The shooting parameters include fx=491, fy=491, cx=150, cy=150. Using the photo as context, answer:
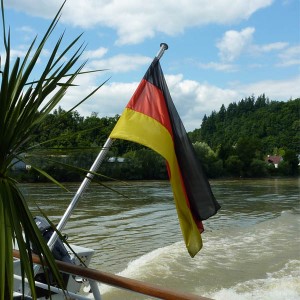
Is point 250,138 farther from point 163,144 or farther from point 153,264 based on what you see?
point 163,144

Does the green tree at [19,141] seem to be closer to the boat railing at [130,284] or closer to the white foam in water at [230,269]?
the boat railing at [130,284]

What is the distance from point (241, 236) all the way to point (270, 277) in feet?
18.7

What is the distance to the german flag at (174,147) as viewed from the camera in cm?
387

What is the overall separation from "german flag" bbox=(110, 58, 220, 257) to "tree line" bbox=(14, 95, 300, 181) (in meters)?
1.05

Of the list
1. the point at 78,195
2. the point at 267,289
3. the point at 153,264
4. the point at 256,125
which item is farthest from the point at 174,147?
the point at 256,125

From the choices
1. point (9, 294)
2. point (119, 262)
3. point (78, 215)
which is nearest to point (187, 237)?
point (9, 294)

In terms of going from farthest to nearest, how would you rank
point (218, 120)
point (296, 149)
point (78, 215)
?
point (218, 120)
point (296, 149)
point (78, 215)

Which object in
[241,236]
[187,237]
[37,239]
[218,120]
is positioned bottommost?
[241,236]

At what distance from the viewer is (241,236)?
15.3 metres

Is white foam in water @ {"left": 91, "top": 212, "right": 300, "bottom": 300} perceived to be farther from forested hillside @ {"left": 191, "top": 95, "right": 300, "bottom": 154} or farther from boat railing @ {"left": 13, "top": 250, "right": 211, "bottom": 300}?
forested hillside @ {"left": 191, "top": 95, "right": 300, "bottom": 154}

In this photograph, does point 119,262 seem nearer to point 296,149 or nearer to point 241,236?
point 241,236

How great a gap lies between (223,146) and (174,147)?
82546 mm

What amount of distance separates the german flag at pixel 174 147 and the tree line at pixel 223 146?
105cm

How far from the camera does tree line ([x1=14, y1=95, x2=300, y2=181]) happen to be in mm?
2641
